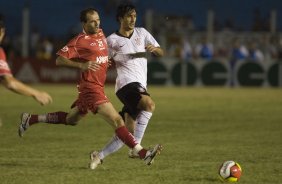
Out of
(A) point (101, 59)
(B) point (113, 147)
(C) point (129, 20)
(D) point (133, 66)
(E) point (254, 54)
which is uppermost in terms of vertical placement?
(C) point (129, 20)

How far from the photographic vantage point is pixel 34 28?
44000 millimetres

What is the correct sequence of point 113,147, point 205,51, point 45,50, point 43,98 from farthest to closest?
1. point 45,50
2. point 205,51
3. point 113,147
4. point 43,98

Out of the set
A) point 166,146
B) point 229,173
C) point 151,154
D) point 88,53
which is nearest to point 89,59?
point 88,53

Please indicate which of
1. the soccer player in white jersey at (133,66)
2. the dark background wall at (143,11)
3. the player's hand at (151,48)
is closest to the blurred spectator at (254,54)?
the dark background wall at (143,11)

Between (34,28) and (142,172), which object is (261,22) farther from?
(142,172)

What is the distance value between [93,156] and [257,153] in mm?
3099

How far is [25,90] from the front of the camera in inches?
346

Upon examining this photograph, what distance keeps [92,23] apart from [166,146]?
3.57 meters

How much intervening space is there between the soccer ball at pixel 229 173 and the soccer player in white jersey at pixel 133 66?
231 centimetres

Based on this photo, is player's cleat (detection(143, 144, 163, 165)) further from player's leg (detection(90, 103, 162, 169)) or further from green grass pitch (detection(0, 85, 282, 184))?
green grass pitch (detection(0, 85, 282, 184))

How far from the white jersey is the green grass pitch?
121cm

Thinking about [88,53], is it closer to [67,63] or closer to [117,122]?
[67,63]

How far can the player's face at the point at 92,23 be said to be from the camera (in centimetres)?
1084

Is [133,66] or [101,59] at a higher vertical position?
[101,59]
